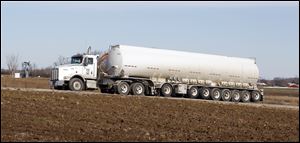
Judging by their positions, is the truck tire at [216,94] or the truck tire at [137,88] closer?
the truck tire at [137,88]

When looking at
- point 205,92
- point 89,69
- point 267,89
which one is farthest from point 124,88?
point 267,89

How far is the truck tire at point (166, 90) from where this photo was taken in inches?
1404

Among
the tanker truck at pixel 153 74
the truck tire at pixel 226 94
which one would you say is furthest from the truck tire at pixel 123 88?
the truck tire at pixel 226 94

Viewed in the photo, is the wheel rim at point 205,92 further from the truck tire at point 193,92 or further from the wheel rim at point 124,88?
the wheel rim at point 124,88

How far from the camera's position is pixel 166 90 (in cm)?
3584

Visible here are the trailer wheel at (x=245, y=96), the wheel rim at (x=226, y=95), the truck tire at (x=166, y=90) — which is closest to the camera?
the truck tire at (x=166, y=90)

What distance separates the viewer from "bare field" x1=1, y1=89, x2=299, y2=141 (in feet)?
44.5

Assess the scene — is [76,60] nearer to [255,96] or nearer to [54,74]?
[54,74]

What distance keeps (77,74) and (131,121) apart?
1732 cm

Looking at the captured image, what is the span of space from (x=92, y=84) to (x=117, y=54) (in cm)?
258

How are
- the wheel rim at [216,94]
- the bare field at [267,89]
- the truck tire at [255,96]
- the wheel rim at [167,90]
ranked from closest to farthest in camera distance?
the wheel rim at [167,90] < the wheel rim at [216,94] < the truck tire at [255,96] < the bare field at [267,89]

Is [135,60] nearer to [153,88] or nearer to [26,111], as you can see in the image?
[153,88]

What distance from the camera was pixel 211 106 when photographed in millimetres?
24703

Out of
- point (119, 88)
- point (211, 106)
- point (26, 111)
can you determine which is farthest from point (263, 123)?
point (119, 88)
